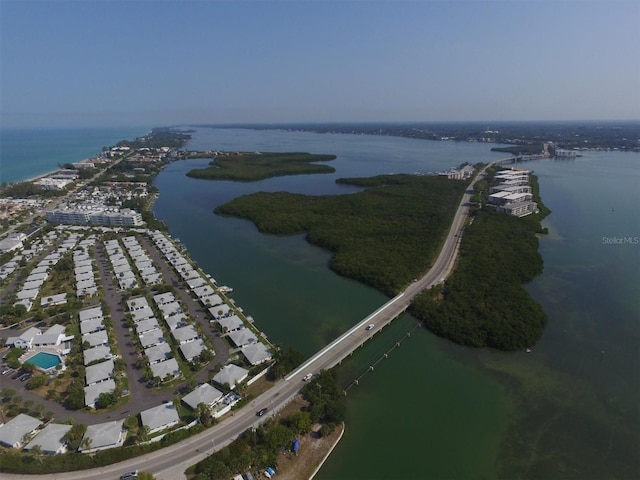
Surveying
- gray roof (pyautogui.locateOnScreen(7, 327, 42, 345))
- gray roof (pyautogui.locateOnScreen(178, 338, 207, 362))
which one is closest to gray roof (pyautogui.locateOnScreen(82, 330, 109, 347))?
gray roof (pyautogui.locateOnScreen(7, 327, 42, 345))

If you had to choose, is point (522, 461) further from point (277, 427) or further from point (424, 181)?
point (424, 181)

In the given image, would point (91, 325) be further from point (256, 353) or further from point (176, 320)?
point (256, 353)

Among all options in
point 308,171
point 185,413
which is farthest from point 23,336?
point 308,171

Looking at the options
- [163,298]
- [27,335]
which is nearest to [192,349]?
[163,298]

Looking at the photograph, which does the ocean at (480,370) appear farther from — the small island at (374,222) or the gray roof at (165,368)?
the gray roof at (165,368)

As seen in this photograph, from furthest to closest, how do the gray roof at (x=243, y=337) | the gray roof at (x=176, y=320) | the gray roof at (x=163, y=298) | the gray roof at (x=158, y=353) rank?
the gray roof at (x=163, y=298) → the gray roof at (x=176, y=320) → the gray roof at (x=243, y=337) → the gray roof at (x=158, y=353)

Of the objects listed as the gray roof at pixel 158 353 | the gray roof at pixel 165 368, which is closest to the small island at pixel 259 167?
the gray roof at pixel 158 353
